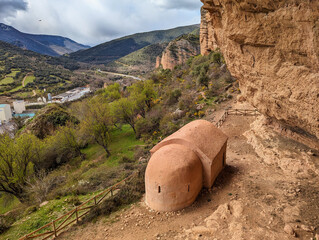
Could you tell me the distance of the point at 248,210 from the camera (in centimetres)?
848

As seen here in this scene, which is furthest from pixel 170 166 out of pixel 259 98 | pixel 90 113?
pixel 90 113

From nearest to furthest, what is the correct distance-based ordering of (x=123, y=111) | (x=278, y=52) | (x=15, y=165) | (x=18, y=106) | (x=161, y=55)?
(x=278, y=52), (x=15, y=165), (x=123, y=111), (x=18, y=106), (x=161, y=55)

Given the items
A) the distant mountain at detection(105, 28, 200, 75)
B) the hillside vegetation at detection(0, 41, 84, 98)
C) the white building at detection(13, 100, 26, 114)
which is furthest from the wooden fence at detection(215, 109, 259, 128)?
the hillside vegetation at detection(0, 41, 84, 98)

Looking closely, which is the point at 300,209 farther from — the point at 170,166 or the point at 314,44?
the point at 314,44

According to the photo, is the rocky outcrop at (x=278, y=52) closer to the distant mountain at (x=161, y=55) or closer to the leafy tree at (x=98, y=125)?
the leafy tree at (x=98, y=125)

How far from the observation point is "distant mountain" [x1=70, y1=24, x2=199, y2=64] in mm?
146250

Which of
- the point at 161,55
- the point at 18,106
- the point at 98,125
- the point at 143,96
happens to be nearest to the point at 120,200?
the point at 98,125

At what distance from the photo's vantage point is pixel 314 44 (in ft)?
20.3

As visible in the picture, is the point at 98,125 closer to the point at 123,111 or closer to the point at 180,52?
the point at 123,111

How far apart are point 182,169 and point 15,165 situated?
653 inches

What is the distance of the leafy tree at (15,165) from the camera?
1678 centimetres

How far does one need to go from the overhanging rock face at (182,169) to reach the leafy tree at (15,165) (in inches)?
546

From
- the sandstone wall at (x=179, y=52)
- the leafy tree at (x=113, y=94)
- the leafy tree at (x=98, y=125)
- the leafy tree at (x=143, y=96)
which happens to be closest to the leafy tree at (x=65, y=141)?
the leafy tree at (x=98, y=125)

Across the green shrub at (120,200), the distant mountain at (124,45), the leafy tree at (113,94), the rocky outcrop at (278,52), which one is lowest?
the green shrub at (120,200)
